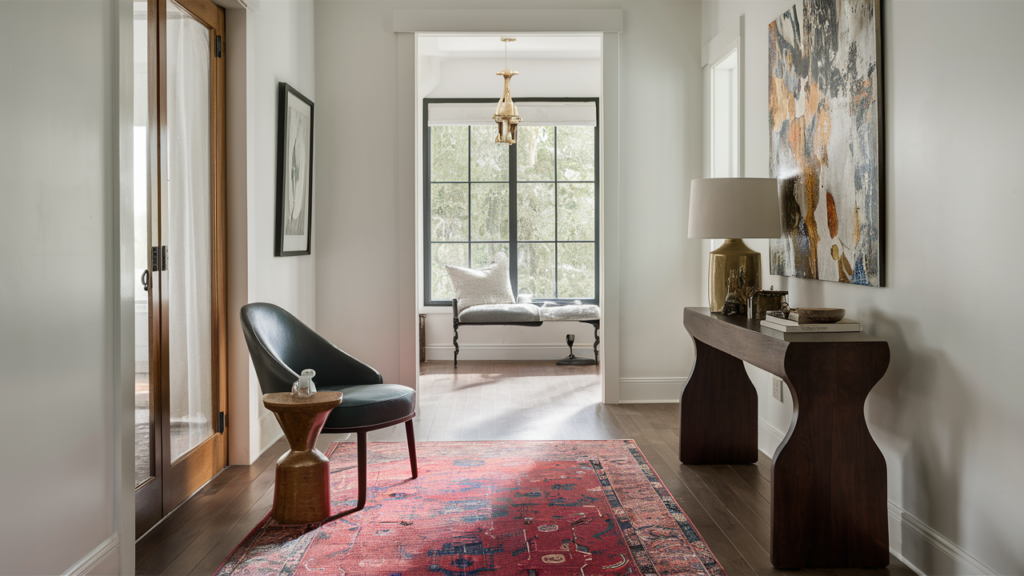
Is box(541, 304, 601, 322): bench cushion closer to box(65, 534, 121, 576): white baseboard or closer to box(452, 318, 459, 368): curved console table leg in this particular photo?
box(452, 318, 459, 368): curved console table leg

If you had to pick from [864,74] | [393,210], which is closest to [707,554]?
[864,74]

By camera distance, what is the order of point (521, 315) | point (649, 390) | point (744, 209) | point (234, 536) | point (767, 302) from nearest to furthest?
point (234, 536), point (767, 302), point (744, 209), point (649, 390), point (521, 315)

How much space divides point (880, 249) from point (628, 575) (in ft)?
4.69

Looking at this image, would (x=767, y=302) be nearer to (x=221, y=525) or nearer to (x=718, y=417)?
(x=718, y=417)

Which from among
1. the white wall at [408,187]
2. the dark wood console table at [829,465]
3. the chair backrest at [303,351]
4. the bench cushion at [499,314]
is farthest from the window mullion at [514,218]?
the dark wood console table at [829,465]

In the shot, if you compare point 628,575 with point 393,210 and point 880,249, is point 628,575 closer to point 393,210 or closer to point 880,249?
point 880,249

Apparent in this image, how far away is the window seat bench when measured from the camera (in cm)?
618

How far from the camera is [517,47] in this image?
640 cm

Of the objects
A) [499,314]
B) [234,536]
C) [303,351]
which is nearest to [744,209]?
[303,351]

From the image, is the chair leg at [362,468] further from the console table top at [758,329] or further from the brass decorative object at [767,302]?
the brass decorative object at [767,302]

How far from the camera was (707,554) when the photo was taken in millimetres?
2289

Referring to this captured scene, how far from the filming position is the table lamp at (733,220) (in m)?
3.01

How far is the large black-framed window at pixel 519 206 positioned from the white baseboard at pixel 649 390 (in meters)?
2.33

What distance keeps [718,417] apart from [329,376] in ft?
6.15
